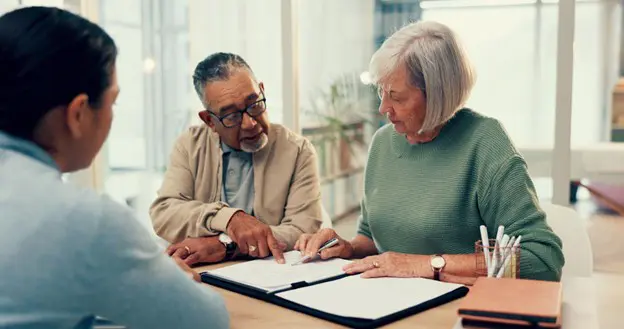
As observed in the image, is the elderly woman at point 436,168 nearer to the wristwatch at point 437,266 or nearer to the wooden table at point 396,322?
the wristwatch at point 437,266

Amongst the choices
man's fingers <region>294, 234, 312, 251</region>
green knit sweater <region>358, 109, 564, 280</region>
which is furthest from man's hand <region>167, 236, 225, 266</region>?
green knit sweater <region>358, 109, 564, 280</region>

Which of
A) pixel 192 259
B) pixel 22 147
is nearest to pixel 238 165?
pixel 192 259

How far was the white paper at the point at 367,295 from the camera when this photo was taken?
1.22m

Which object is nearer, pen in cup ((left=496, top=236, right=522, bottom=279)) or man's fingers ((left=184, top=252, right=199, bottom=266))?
pen in cup ((left=496, top=236, right=522, bottom=279))

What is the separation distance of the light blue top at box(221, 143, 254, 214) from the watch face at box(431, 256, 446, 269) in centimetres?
84

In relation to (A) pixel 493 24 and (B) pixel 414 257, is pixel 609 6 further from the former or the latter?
(B) pixel 414 257

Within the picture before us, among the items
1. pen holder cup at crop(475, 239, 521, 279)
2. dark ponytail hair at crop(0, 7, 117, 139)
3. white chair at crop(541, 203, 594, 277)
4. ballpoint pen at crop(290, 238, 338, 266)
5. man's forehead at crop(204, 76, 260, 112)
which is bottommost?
white chair at crop(541, 203, 594, 277)

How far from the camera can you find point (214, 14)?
159 inches

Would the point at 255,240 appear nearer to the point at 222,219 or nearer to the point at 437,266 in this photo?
the point at 222,219

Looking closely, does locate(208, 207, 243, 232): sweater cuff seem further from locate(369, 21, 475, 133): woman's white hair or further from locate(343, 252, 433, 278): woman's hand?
locate(369, 21, 475, 133): woman's white hair

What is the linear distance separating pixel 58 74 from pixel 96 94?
0.08m

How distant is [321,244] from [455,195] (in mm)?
381

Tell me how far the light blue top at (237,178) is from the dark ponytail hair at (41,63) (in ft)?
3.89

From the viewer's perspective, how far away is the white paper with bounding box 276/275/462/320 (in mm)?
1217
